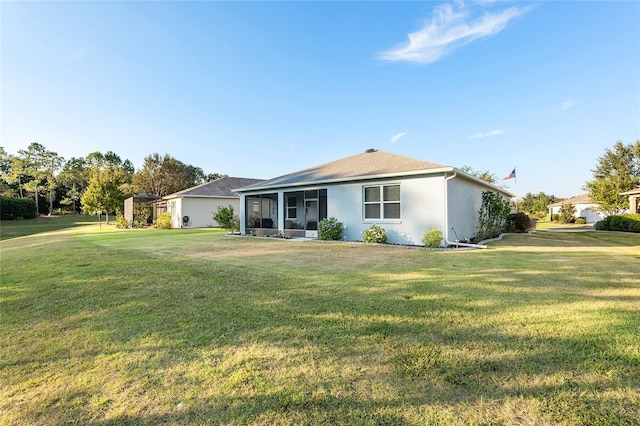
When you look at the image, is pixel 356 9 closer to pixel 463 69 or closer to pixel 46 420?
pixel 463 69

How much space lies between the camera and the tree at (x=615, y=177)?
27625 mm

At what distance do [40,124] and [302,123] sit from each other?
48.0 ft

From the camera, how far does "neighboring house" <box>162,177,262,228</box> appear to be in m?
23.8

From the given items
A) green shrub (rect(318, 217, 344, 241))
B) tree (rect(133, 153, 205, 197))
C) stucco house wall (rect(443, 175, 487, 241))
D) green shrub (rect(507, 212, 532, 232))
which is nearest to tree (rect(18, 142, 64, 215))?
tree (rect(133, 153, 205, 197))

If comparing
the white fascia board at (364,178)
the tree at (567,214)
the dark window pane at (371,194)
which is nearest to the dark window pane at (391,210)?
the dark window pane at (371,194)

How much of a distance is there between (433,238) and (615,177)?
3461 cm

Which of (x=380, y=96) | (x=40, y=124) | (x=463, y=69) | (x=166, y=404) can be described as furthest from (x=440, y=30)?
(x=40, y=124)

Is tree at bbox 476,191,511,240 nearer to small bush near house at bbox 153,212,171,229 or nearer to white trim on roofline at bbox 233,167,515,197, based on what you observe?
white trim on roofline at bbox 233,167,515,197

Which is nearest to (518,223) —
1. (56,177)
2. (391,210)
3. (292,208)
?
(391,210)

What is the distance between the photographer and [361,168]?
1268 centimetres

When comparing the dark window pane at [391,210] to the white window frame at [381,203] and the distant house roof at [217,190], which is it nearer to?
the white window frame at [381,203]

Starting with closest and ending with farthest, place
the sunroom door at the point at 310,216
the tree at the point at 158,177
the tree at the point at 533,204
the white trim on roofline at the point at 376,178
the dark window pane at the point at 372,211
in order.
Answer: the white trim on roofline at the point at 376,178 < the dark window pane at the point at 372,211 < the sunroom door at the point at 310,216 < the tree at the point at 158,177 < the tree at the point at 533,204

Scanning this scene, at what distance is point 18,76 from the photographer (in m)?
11.1

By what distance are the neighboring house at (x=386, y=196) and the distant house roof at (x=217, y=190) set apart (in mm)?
10383
